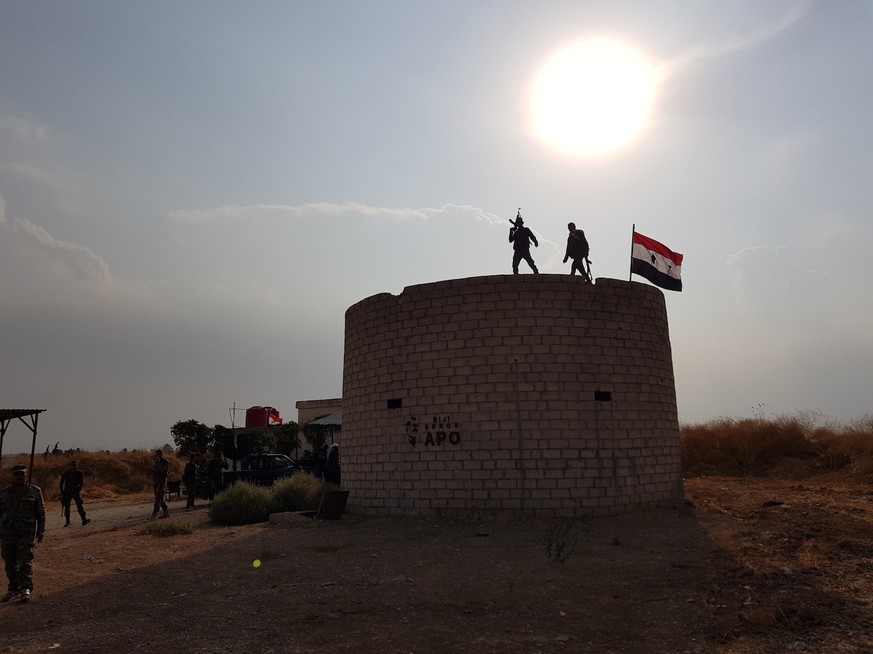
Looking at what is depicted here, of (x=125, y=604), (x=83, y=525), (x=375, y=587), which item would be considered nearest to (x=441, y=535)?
(x=375, y=587)

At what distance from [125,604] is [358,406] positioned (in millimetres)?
6348

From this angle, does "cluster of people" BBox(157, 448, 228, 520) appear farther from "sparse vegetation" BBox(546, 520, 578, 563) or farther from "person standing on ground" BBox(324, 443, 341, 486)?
"sparse vegetation" BBox(546, 520, 578, 563)

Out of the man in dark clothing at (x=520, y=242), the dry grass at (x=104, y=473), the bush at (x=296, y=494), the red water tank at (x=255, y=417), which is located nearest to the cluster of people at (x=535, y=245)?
the man in dark clothing at (x=520, y=242)

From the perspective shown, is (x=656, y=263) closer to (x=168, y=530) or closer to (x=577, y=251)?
(x=577, y=251)

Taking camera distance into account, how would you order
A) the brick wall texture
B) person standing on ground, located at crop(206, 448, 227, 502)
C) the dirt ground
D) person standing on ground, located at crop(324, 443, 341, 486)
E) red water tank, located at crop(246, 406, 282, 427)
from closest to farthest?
the dirt ground, the brick wall texture, person standing on ground, located at crop(324, 443, 341, 486), person standing on ground, located at crop(206, 448, 227, 502), red water tank, located at crop(246, 406, 282, 427)

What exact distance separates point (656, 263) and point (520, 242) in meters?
3.24

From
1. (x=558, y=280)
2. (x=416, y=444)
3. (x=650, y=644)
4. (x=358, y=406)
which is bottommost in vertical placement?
(x=650, y=644)

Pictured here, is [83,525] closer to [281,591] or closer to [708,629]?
[281,591]

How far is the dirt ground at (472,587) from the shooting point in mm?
5520

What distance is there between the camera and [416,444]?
11.4 metres

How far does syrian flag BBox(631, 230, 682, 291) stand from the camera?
13.5 meters

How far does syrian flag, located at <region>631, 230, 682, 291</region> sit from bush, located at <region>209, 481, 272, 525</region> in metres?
9.73

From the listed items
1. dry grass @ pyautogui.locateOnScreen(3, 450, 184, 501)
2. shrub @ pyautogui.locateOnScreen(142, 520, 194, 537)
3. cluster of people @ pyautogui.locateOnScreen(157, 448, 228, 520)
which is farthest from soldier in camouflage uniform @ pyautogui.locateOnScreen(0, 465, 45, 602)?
dry grass @ pyautogui.locateOnScreen(3, 450, 184, 501)

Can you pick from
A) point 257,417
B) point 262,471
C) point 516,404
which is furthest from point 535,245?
point 257,417
